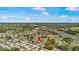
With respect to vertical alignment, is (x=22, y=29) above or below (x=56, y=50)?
above

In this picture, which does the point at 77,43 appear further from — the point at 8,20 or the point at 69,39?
the point at 8,20

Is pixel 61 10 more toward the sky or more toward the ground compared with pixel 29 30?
more toward the sky

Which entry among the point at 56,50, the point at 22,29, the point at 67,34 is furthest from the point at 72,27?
the point at 22,29

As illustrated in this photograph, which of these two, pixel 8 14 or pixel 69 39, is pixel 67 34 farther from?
pixel 8 14
